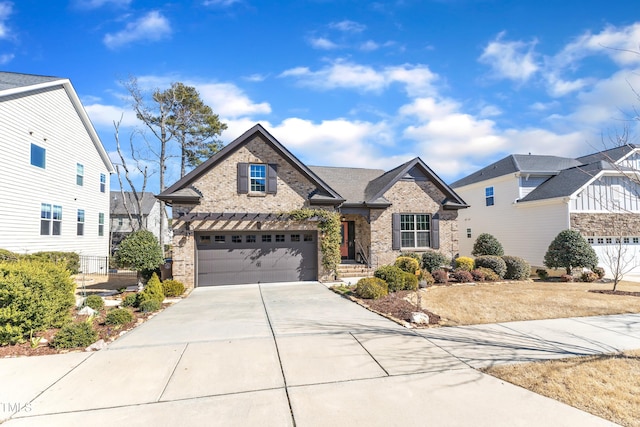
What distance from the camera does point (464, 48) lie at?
436 inches

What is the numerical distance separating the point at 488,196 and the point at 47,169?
27482 mm

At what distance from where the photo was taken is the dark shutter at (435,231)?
17.1m

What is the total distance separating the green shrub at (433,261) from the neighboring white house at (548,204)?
279 inches

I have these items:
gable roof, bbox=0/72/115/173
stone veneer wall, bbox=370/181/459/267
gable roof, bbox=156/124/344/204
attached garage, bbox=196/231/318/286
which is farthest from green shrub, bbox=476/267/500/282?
gable roof, bbox=0/72/115/173

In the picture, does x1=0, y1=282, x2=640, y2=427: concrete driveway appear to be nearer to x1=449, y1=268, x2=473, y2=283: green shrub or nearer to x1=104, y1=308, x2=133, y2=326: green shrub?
x1=104, y1=308, x2=133, y2=326: green shrub

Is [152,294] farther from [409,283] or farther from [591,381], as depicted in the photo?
[591,381]

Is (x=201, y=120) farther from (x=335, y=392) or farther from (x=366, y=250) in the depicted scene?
(x=335, y=392)

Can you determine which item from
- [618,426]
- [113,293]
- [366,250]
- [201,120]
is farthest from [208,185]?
[201,120]

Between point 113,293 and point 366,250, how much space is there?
1164 centimetres

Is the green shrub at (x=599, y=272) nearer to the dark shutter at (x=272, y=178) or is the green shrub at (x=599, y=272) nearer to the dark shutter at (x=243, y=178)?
the dark shutter at (x=272, y=178)

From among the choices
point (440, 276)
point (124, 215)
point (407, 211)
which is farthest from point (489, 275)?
point (124, 215)

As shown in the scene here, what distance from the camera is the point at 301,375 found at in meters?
4.76

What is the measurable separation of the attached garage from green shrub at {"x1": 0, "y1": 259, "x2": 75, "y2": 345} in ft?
20.9

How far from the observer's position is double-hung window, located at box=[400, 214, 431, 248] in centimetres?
1709
